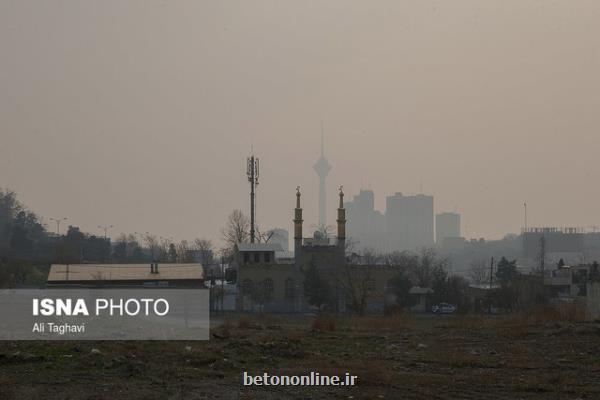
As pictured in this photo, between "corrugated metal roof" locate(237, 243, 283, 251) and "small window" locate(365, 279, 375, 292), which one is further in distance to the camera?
"corrugated metal roof" locate(237, 243, 283, 251)

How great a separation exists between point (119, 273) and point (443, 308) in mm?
17997

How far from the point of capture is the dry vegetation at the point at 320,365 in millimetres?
14148

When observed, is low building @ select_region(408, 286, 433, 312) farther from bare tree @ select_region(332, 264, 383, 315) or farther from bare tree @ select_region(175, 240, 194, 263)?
bare tree @ select_region(175, 240, 194, 263)

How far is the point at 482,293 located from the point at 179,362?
3723cm

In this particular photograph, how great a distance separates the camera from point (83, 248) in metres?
78.1

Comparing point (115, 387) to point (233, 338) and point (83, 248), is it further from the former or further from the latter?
point (83, 248)

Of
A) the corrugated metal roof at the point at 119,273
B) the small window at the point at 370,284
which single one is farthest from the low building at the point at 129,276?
the small window at the point at 370,284

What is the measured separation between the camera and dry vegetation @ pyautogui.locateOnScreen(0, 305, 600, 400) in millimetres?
14148

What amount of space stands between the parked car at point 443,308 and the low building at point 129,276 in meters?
13.6

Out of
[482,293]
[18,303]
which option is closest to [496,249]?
[482,293]

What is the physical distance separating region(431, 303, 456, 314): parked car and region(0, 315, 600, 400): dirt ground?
2453 centimetres

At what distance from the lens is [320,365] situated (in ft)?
56.2

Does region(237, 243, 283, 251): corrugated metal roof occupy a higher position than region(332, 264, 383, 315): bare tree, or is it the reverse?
region(237, 243, 283, 251): corrugated metal roof

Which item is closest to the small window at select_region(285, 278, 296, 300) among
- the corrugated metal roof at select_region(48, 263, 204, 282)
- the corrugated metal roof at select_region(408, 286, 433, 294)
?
the corrugated metal roof at select_region(48, 263, 204, 282)
